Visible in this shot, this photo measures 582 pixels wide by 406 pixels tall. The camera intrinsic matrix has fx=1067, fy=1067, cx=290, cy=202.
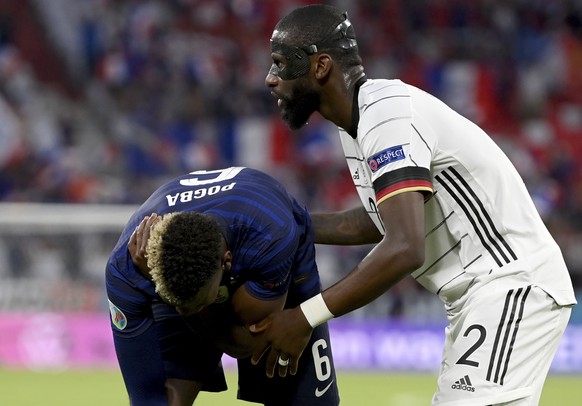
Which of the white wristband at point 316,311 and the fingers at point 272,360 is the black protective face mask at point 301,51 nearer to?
the white wristband at point 316,311

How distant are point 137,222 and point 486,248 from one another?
1.37 m

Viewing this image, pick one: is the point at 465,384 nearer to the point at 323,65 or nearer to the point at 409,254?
the point at 409,254

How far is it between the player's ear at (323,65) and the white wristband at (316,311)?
88cm

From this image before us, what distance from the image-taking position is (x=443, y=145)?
13.6 ft

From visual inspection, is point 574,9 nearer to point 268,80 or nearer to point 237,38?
point 237,38

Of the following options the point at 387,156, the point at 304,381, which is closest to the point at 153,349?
the point at 304,381

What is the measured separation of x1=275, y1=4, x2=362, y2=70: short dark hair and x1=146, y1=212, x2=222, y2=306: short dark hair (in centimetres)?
86

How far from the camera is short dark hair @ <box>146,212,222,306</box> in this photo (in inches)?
150

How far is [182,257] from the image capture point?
380 cm

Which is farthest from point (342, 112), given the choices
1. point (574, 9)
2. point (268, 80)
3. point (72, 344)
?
point (574, 9)

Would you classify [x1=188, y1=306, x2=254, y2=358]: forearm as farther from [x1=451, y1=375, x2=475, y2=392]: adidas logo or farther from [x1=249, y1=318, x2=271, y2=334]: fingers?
[x1=451, y1=375, x2=475, y2=392]: adidas logo

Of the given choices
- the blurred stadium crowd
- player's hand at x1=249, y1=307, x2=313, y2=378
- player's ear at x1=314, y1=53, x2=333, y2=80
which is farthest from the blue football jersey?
the blurred stadium crowd

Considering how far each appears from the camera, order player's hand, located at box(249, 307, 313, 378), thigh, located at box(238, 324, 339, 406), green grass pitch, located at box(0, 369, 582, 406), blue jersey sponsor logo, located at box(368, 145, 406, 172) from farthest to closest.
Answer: green grass pitch, located at box(0, 369, 582, 406) → thigh, located at box(238, 324, 339, 406) → player's hand, located at box(249, 307, 313, 378) → blue jersey sponsor logo, located at box(368, 145, 406, 172)

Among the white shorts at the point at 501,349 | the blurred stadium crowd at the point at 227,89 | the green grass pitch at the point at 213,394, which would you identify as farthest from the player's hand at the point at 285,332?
the blurred stadium crowd at the point at 227,89
